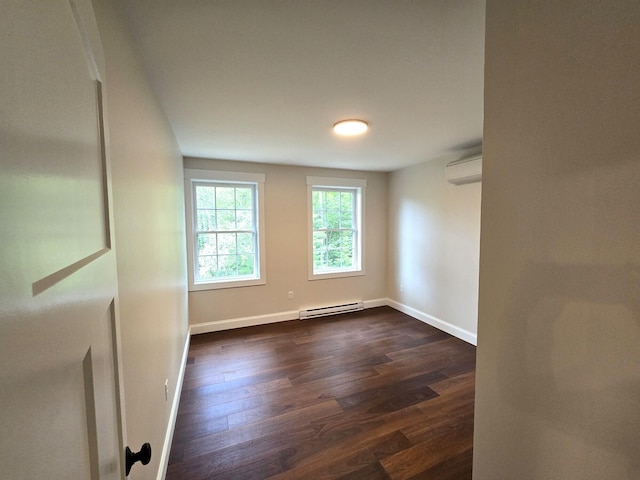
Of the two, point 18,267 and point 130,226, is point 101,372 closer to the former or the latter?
point 18,267

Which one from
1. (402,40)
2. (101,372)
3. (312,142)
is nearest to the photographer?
(101,372)

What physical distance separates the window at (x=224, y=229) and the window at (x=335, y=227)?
804 mm

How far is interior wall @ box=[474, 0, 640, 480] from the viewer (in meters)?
0.66

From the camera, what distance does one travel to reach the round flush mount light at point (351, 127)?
2.23 metres

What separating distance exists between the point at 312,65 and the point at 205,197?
261cm

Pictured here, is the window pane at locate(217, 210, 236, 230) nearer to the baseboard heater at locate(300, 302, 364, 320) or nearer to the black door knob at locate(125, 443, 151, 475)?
the baseboard heater at locate(300, 302, 364, 320)

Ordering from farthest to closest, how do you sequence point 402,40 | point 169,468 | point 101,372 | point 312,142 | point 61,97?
point 312,142 → point 169,468 → point 402,40 → point 101,372 → point 61,97

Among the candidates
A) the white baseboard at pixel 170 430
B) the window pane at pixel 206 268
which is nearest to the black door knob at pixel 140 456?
the white baseboard at pixel 170 430

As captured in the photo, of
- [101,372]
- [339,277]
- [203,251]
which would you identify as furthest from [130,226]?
[339,277]

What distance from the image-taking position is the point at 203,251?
142 inches

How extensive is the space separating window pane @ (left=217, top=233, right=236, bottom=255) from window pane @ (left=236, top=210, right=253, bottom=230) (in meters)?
0.16

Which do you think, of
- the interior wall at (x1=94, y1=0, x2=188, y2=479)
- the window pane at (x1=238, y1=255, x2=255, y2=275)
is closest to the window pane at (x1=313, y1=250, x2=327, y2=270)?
the window pane at (x1=238, y1=255, x2=255, y2=275)

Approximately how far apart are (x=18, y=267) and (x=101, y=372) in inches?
14.9

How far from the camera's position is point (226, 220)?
3.69m
